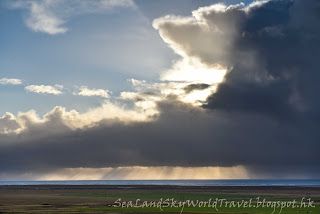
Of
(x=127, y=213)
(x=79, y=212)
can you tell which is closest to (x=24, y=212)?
(x=79, y=212)

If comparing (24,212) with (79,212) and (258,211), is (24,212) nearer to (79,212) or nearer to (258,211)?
(79,212)

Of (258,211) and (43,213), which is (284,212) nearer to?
(258,211)

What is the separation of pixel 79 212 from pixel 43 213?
19.9ft

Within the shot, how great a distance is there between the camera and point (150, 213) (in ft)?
214

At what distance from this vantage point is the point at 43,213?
65.2 metres

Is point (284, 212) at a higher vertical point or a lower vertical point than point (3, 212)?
lower

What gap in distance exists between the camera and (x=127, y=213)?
65375 millimetres

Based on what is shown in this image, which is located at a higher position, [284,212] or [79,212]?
[79,212]

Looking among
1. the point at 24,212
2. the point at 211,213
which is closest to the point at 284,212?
the point at 211,213

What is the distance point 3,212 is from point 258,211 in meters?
45.1

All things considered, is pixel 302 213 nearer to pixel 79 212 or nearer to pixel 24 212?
pixel 79 212

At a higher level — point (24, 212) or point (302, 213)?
point (24, 212)

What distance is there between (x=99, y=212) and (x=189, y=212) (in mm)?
16016

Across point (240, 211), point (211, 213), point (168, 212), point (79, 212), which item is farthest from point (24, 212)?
point (240, 211)
